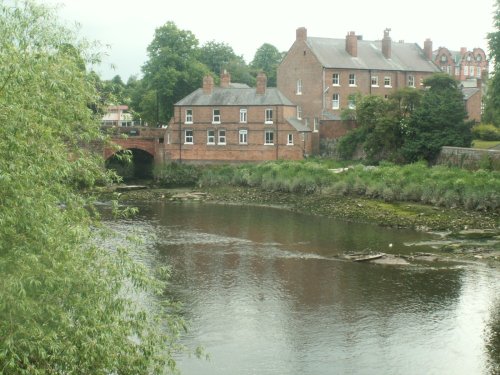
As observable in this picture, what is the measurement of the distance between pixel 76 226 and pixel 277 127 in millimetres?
56073

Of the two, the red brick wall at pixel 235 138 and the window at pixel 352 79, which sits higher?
the window at pixel 352 79

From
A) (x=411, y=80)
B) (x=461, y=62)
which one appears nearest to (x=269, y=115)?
(x=411, y=80)

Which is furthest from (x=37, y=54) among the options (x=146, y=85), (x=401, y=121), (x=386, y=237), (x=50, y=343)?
(x=146, y=85)

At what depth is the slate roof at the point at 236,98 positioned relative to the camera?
233 feet

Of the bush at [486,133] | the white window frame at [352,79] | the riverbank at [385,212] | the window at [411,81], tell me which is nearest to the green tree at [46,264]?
the riverbank at [385,212]

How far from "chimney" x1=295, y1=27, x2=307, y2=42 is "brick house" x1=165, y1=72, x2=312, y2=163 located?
8.08 m

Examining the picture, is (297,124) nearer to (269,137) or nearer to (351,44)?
(269,137)

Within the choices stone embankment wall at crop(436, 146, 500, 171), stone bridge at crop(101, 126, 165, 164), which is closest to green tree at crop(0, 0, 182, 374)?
stone embankment wall at crop(436, 146, 500, 171)

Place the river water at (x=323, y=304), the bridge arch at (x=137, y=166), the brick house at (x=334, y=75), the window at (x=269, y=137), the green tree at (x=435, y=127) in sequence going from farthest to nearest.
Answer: the bridge arch at (x=137, y=166) → the brick house at (x=334, y=75) → the window at (x=269, y=137) → the green tree at (x=435, y=127) → the river water at (x=323, y=304)

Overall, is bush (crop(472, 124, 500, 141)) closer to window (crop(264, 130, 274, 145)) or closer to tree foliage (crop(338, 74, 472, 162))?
tree foliage (crop(338, 74, 472, 162))

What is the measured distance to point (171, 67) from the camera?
8100cm

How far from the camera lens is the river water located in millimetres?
23672

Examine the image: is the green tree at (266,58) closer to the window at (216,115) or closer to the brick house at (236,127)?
the brick house at (236,127)

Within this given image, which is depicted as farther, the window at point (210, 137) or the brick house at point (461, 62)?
the brick house at point (461, 62)
